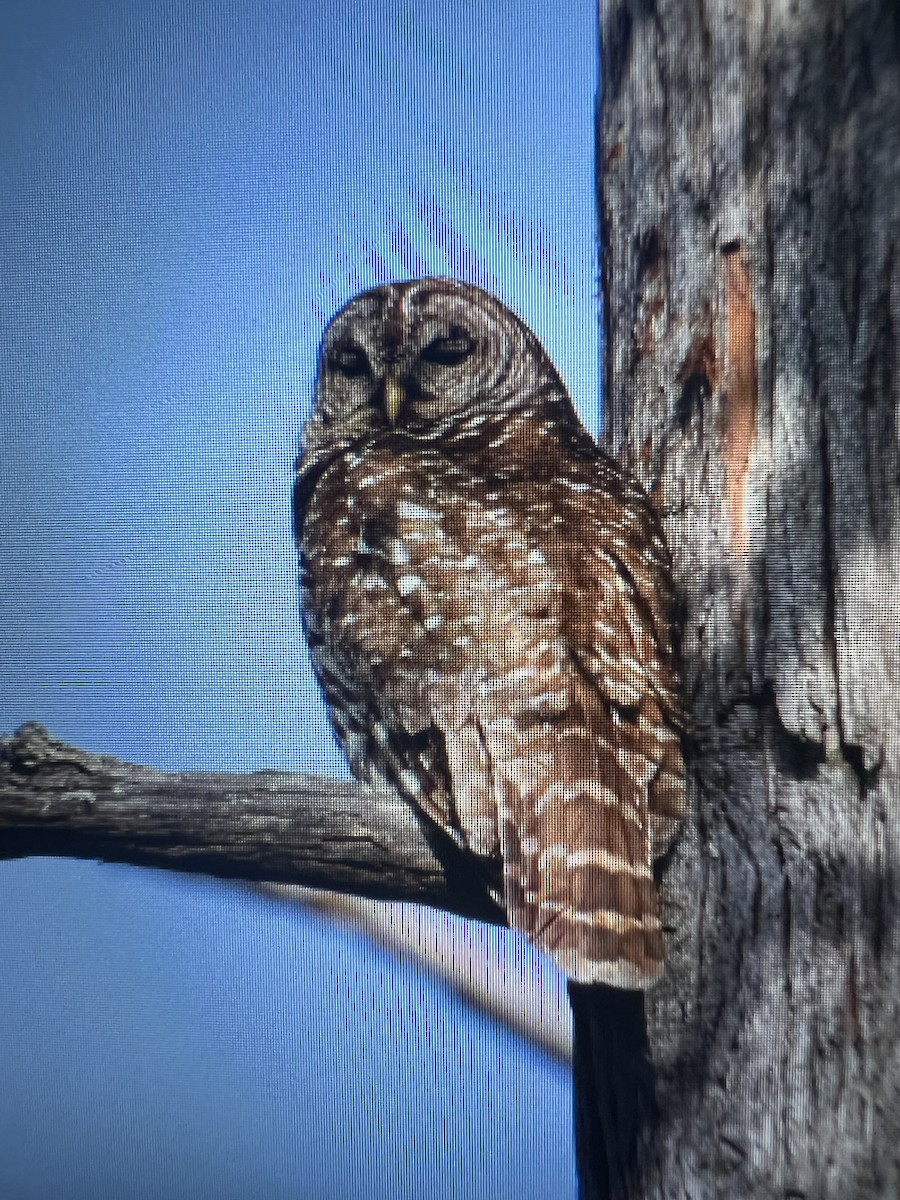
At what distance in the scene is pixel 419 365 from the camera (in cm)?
181

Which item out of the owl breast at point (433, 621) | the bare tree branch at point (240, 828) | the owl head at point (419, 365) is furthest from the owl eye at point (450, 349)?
the bare tree branch at point (240, 828)

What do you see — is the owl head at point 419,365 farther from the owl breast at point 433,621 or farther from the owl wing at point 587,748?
the owl wing at point 587,748

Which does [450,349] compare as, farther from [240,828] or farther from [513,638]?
[240,828]

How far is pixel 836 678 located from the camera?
2.98ft

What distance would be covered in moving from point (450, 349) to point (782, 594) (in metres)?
1.02

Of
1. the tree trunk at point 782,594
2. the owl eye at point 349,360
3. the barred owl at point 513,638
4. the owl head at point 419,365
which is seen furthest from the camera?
the owl eye at point 349,360

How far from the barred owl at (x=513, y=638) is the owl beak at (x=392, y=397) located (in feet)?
0.17

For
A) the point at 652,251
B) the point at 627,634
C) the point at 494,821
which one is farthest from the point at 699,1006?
the point at 652,251

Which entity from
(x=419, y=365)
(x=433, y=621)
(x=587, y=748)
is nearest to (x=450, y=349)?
(x=419, y=365)

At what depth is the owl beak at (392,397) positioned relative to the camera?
1.78 metres

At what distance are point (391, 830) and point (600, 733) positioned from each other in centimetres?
26

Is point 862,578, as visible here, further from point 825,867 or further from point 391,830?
point 391,830

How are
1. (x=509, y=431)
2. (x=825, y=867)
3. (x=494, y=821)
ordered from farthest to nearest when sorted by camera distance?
(x=509, y=431) < (x=494, y=821) < (x=825, y=867)

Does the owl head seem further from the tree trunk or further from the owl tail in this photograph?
the owl tail
